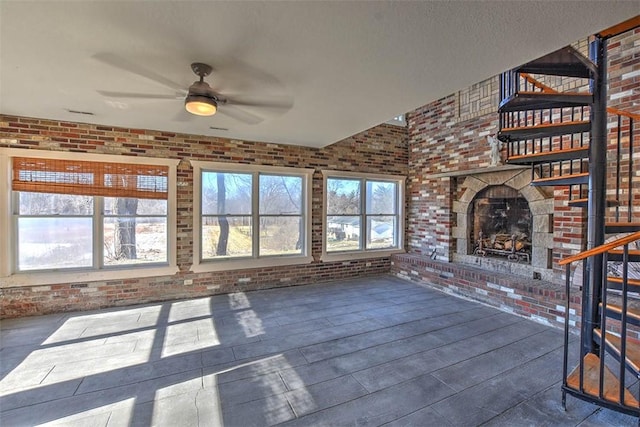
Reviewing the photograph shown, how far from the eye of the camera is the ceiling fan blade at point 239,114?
10.1ft

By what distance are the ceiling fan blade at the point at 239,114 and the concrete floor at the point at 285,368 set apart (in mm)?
2460

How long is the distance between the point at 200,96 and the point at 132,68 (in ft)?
1.77

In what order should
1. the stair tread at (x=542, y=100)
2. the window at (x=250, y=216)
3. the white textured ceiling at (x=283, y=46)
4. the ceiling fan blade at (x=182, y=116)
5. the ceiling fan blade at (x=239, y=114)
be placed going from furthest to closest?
the window at (x=250, y=216), the ceiling fan blade at (x=182, y=116), the ceiling fan blade at (x=239, y=114), the stair tread at (x=542, y=100), the white textured ceiling at (x=283, y=46)

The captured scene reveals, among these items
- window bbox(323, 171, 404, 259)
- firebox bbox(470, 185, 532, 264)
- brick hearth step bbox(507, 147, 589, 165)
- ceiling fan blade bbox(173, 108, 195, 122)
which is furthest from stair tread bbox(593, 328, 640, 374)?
ceiling fan blade bbox(173, 108, 195, 122)

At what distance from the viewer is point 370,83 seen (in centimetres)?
241

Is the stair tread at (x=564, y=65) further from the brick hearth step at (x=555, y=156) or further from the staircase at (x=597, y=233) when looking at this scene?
the brick hearth step at (x=555, y=156)

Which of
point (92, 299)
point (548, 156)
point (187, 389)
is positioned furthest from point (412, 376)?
point (92, 299)

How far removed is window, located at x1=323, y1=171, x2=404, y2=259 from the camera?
17.6 feet

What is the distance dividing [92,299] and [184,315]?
55.0 inches

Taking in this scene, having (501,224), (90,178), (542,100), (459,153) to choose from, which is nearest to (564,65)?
(542,100)

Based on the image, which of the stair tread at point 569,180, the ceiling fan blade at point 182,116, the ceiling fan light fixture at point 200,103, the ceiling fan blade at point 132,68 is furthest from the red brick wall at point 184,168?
the stair tread at point 569,180

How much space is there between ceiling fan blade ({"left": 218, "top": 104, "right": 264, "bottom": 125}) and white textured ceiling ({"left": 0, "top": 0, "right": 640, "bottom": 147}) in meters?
0.37

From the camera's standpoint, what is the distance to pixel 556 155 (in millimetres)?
2564

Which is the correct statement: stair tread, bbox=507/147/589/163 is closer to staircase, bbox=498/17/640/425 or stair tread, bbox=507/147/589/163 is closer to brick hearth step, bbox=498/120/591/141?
staircase, bbox=498/17/640/425
